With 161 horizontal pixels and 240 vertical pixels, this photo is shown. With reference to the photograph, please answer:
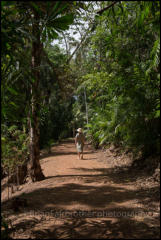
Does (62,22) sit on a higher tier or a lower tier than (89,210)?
higher

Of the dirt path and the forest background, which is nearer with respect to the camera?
the forest background

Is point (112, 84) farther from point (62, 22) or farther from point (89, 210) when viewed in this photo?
point (89, 210)

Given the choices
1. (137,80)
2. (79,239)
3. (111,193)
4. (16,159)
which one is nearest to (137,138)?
(137,80)

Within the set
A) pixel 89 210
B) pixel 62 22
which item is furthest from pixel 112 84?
pixel 89 210

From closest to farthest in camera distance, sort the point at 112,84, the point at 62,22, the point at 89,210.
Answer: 1. the point at 62,22
2. the point at 89,210
3. the point at 112,84

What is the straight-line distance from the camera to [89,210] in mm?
4199

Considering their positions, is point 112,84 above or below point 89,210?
above

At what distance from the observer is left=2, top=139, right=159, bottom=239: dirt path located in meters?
3.30

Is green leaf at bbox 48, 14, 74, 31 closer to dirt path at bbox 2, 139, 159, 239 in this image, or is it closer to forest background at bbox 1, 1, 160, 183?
forest background at bbox 1, 1, 160, 183

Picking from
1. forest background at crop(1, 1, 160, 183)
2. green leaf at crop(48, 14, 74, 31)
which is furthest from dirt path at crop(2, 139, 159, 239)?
green leaf at crop(48, 14, 74, 31)

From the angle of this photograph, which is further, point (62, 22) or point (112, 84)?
point (112, 84)

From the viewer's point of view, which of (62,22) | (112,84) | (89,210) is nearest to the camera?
(62,22)

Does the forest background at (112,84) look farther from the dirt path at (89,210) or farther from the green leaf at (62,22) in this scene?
the dirt path at (89,210)

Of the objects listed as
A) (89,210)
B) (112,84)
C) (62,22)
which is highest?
(62,22)
